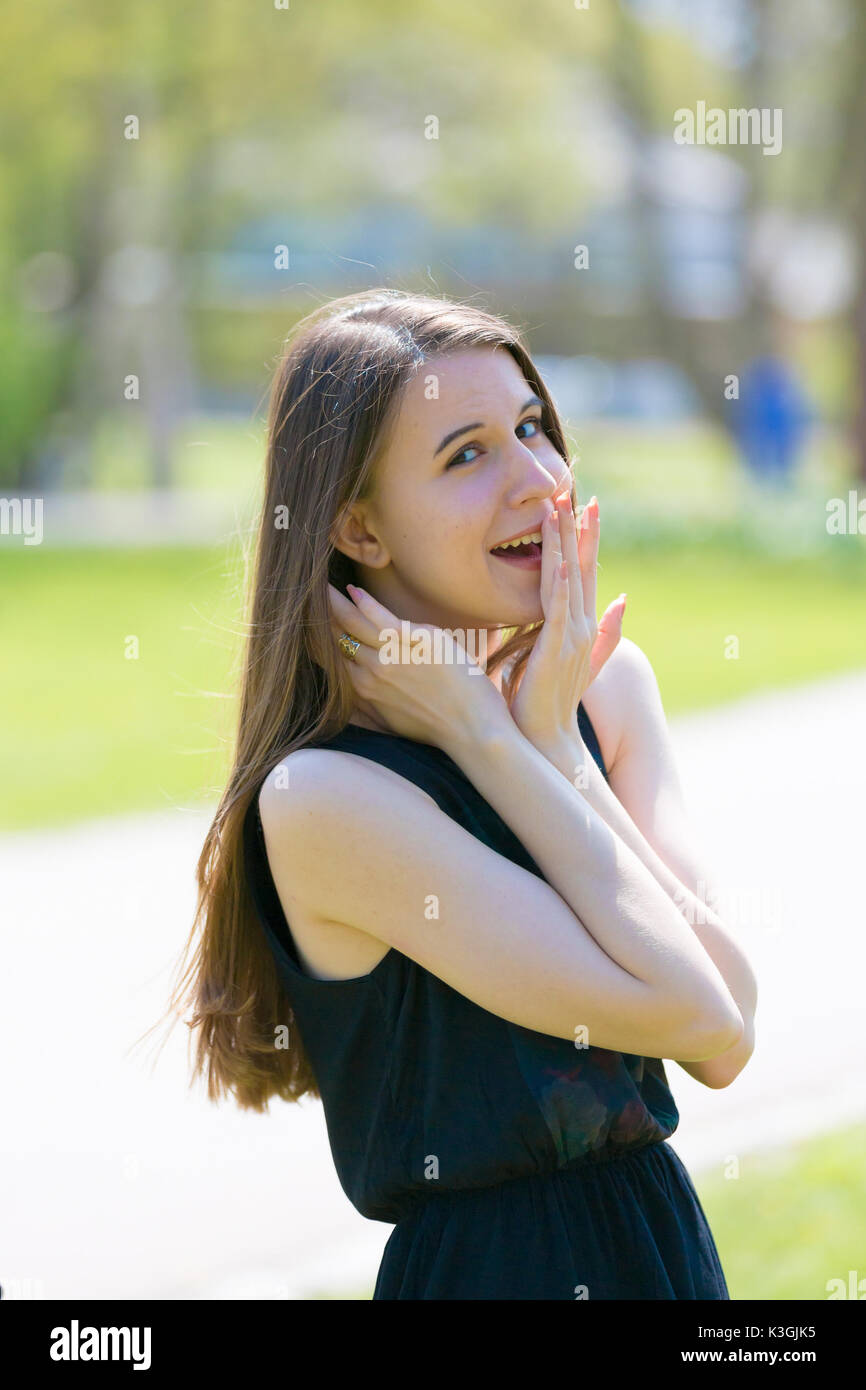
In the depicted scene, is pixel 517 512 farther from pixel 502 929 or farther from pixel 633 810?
pixel 502 929

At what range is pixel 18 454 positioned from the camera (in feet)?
80.1

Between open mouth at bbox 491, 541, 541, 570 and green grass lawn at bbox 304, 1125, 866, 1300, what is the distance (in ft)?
6.84

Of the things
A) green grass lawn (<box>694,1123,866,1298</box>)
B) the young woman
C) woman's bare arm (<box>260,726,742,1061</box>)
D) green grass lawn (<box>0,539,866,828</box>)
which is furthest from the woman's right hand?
green grass lawn (<box>0,539,866,828</box>)

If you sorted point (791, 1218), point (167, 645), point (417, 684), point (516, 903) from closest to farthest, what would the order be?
point (516, 903), point (417, 684), point (791, 1218), point (167, 645)

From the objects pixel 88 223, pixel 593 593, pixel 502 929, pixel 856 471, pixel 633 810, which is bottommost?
pixel 502 929

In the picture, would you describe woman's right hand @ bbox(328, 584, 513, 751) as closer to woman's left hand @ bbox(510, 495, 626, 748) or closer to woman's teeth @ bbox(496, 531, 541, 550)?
woman's left hand @ bbox(510, 495, 626, 748)

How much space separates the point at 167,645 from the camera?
13445 millimetres

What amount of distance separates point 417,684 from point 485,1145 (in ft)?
2.32

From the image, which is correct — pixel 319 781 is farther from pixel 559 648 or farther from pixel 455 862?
pixel 559 648

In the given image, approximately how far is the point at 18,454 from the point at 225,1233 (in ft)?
71.6

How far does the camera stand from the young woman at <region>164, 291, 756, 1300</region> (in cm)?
221

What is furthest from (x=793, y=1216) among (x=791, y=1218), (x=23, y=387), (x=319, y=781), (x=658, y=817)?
(x=23, y=387)

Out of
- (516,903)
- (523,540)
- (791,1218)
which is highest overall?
(523,540)
